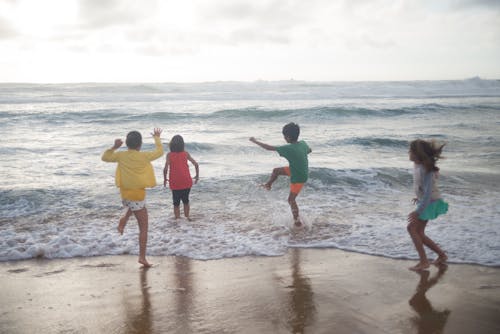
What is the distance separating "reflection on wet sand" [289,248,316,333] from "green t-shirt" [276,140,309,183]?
192 centimetres

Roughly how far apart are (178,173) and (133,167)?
237 cm

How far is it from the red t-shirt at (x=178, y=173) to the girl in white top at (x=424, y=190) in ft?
12.7

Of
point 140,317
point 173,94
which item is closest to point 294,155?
point 140,317

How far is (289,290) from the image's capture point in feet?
14.4

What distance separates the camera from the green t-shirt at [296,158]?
6.61m

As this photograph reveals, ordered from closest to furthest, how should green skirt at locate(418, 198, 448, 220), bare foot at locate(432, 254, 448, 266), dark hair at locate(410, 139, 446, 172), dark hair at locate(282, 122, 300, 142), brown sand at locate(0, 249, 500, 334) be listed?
brown sand at locate(0, 249, 500, 334) < dark hair at locate(410, 139, 446, 172) < green skirt at locate(418, 198, 448, 220) < bare foot at locate(432, 254, 448, 266) < dark hair at locate(282, 122, 300, 142)

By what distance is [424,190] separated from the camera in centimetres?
488

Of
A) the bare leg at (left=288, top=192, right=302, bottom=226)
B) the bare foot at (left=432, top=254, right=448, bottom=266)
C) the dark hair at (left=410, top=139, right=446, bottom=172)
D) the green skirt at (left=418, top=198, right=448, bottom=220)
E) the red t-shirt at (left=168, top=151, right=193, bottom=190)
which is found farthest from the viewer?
the red t-shirt at (left=168, top=151, right=193, bottom=190)

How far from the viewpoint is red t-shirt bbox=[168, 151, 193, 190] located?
296 inches

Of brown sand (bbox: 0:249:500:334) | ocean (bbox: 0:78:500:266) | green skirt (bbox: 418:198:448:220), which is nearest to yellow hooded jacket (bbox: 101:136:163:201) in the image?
brown sand (bbox: 0:249:500:334)

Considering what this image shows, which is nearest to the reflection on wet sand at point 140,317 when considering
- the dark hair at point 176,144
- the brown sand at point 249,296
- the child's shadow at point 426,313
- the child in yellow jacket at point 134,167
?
the brown sand at point 249,296

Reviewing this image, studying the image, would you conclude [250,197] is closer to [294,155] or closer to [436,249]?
[294,155]

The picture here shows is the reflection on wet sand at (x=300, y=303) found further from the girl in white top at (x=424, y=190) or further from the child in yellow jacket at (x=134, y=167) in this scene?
the child in yellow jacket at (x=134, y=167)

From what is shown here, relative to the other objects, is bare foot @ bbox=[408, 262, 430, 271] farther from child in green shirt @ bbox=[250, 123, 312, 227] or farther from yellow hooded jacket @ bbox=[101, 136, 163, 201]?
yellow hooded jacket @ bbox=[101, 136, 163, 201]
